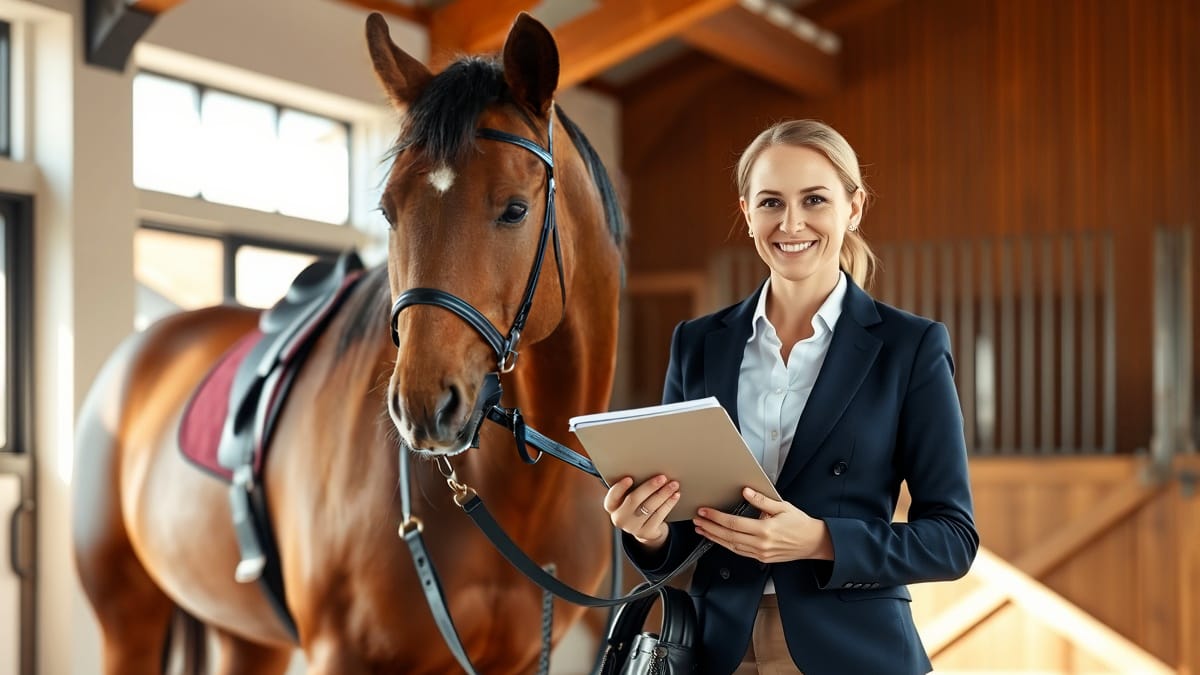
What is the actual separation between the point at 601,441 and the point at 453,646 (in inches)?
28.9

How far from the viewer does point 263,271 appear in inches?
201

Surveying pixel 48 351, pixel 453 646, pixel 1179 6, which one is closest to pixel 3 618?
pixel 48 351

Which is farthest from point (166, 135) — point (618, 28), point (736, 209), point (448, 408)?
point (448, 408)

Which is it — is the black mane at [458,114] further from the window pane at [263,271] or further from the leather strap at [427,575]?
the window pane at [263,271]

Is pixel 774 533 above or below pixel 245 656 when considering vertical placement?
above

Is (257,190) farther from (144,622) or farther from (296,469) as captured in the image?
(296,469)

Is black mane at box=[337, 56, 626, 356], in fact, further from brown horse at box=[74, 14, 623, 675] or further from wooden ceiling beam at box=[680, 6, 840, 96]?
wooden ceiling beam at box=[680, 6, 840, 96]

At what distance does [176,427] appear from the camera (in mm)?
2635

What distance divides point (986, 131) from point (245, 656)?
5.31m

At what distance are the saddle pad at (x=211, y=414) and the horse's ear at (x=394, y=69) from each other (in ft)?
3.03

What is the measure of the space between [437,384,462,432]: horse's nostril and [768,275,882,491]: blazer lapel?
39 cm

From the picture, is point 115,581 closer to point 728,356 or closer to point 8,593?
point 8,593

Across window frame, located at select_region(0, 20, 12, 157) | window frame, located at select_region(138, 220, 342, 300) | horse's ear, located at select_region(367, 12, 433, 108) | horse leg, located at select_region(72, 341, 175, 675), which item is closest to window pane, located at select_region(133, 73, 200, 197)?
window frame, located at select_region(138, 220, 342, 300)

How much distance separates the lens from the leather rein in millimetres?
1457
